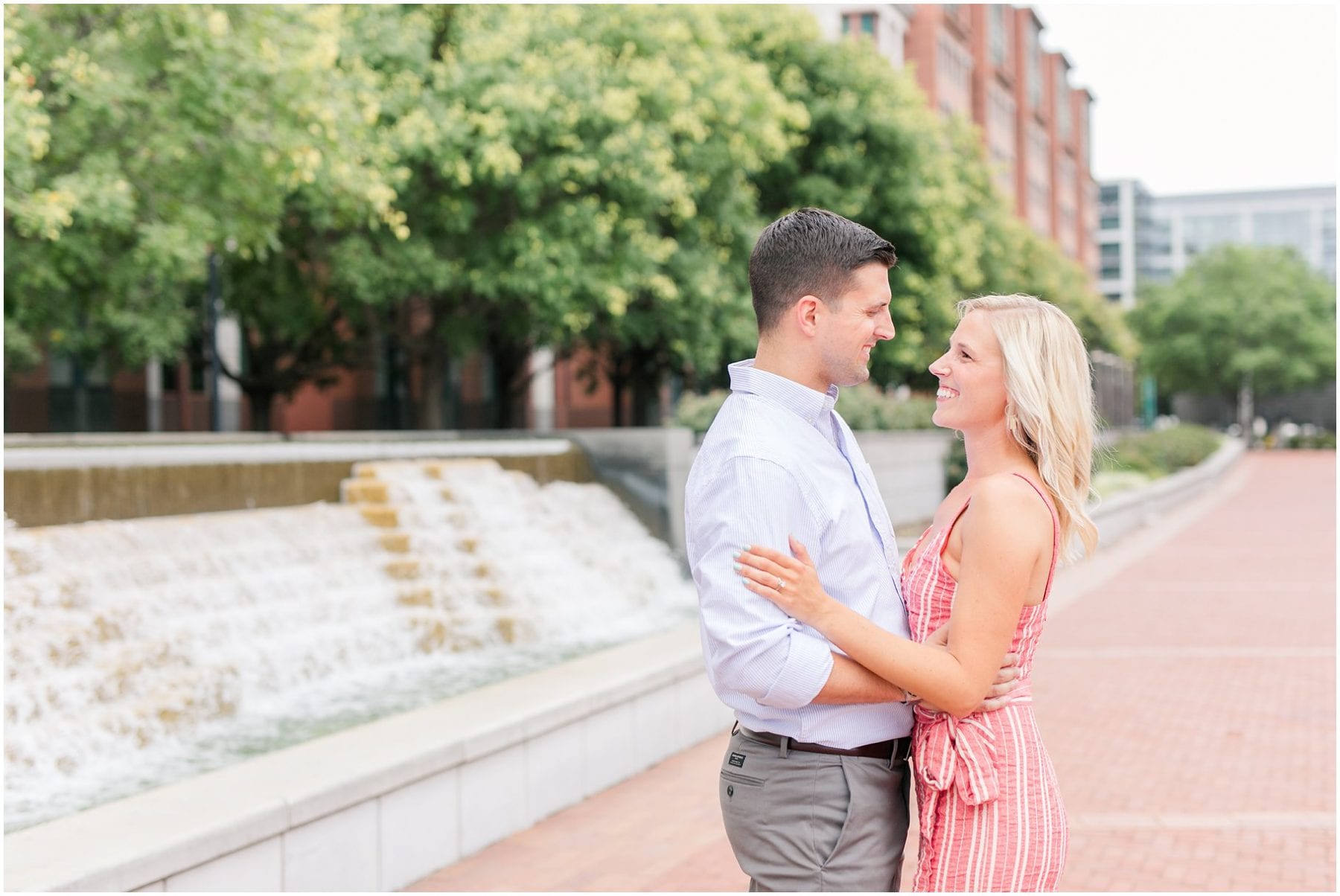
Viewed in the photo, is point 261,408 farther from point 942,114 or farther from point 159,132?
point 942,114

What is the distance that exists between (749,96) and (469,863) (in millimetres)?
18761

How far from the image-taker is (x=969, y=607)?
248 centimetres

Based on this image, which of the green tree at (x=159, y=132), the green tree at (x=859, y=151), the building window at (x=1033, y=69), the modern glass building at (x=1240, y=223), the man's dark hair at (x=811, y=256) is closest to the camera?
the man's dark hair at (x=811, y=256)

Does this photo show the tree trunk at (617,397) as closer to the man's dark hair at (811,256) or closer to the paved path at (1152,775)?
the paved path at (1152,775)

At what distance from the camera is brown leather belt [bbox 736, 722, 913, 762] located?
2.53 meters

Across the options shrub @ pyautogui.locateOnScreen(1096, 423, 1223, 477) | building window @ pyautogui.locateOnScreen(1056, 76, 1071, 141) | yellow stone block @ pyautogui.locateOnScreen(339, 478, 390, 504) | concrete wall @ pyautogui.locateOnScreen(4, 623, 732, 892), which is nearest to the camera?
concrete wall @ pyautogui.locateOnScreen(4, 623, 732, 892)

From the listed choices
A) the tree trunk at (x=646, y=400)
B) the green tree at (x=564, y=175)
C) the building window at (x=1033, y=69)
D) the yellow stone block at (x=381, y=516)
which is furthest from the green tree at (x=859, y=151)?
the building window at (x=1033, y=69)

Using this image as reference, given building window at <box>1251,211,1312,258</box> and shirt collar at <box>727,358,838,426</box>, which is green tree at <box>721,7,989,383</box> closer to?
shirt collar at <box>727,358,838,426</box>

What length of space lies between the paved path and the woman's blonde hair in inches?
131

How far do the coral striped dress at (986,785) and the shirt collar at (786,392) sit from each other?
1.16 feet

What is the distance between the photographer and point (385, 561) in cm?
1220

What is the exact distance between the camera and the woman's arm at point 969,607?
238 cm

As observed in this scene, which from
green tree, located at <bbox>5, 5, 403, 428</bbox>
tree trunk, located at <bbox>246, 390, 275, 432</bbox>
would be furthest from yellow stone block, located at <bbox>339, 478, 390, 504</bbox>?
tree trunk, located at <bbox>246, 390, 275, 432</bbox>

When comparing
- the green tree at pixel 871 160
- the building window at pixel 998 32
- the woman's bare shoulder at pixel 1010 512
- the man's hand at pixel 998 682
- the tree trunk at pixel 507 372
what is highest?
the building window at pixel 998 32
